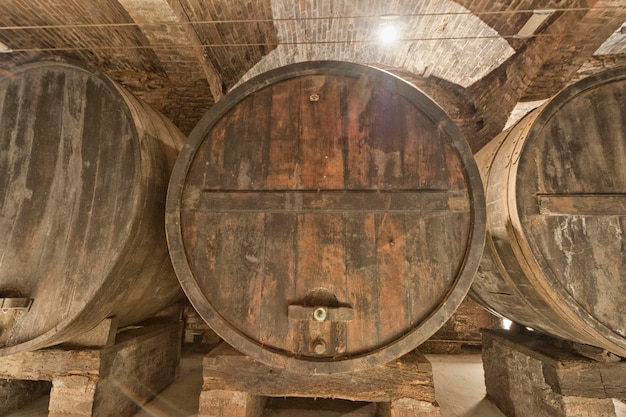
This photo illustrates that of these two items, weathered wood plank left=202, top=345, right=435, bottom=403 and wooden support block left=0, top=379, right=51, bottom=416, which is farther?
wooden support block left=0, top=379, right=51, bottom=416

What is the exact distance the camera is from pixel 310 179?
1690 mm

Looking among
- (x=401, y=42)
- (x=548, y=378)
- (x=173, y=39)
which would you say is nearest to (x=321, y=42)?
(x=173, y=39)

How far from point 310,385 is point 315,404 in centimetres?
87

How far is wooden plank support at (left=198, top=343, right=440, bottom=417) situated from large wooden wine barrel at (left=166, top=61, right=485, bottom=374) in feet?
1.16

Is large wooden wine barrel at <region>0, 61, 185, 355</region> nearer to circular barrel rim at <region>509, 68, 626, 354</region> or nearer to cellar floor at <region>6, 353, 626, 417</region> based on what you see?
cellar floor at <region>6, 353, 626, 417</region>

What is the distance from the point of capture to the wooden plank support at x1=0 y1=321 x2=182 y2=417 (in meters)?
1.86

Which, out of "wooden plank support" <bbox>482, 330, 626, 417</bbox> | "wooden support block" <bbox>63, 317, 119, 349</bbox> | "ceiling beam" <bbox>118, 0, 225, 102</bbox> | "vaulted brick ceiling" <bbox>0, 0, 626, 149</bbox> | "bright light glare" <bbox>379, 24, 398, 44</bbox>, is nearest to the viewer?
"wooden plank support" <bbox>482, 330, 626, 417</bbox>

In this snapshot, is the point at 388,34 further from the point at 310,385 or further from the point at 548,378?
the point at 310,385

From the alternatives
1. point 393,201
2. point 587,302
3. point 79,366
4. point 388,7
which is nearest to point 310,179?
point 393,201

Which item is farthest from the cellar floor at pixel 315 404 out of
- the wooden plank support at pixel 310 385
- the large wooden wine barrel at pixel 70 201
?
the large wooden wine barrel at pixel 70 201

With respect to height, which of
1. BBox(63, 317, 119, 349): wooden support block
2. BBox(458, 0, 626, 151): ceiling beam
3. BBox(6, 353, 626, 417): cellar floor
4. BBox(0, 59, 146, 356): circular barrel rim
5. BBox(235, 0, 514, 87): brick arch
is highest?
BBox(235, 0, 514, 87): brick arch

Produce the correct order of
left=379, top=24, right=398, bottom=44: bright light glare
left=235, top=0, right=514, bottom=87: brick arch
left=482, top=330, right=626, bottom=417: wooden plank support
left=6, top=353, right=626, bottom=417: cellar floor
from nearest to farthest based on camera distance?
left=482, top=330, right=626, bottom=417: wooden plank support < left=6, top=353, right=626, bottom=417: cellar floor < left=235, top=0, right=514, bottom=87: brick arch < left=379, top=24, right=398, bottom=44: bright light glare

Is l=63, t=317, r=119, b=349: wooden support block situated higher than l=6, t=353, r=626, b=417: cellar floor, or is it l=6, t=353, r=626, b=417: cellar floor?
l=63, t=317, r=119, b=349: wooden support block

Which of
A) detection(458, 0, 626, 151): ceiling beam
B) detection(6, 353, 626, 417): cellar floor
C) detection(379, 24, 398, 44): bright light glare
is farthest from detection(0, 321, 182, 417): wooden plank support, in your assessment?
detection(458, 0, 626, 151): ceiling beam
